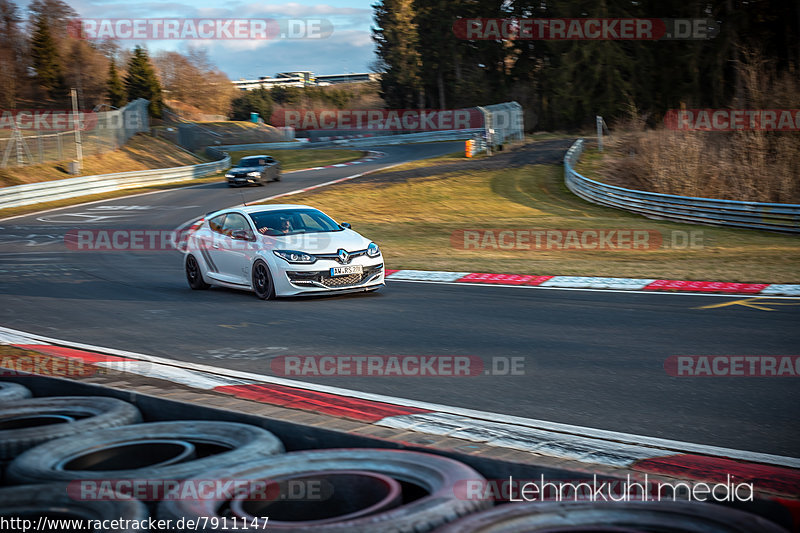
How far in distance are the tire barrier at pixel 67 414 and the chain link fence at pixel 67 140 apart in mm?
Answer: 38333

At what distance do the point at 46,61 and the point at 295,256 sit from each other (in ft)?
265

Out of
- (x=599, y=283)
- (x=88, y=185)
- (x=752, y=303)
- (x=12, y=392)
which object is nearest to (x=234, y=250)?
(x=599, y=283)

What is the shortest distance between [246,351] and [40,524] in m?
5.61

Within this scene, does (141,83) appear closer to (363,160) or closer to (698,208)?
(363,160)

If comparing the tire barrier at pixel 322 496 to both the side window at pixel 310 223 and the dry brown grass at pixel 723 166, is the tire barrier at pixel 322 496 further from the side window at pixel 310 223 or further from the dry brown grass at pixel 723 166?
the dry brown grass at pixel 723 166

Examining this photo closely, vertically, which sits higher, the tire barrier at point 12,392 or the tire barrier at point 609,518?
the tire barrier at point 609,518

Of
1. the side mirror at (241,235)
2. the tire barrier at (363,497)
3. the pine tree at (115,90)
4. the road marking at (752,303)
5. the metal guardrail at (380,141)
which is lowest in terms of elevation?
the road marking at (752,303)

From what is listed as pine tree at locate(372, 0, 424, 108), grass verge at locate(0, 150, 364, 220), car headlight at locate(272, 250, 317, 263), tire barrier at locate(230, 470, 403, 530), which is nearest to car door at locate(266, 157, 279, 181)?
grass verge at locate(0, 150, 364, 220)

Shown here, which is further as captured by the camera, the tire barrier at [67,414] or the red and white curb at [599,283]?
the red and white curb at [599,283]

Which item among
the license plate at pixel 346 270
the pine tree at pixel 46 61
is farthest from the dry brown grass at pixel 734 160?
the pine tree at pixel 46 61

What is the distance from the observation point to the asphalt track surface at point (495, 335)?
6.34 m

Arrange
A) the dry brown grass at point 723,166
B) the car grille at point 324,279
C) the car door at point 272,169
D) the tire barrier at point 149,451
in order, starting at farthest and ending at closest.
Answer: the car door at point 272,169, the dry brown grass at point 723,166, the car grille at point 324,279, the tire barrier at point 149,451

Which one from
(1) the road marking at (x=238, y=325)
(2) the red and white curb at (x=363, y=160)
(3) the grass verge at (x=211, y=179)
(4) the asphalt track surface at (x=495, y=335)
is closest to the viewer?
(4) the asphalt track surface at (x=495, y=335)

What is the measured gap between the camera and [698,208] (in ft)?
85.2
